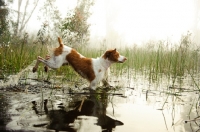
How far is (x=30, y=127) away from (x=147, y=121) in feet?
4.90

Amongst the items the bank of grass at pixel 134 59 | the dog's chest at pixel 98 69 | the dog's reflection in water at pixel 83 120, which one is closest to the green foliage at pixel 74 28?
the bank of grass at pixel 134 59

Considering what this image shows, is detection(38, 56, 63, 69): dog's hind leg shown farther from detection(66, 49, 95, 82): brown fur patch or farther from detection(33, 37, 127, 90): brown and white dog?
detection(66, 49, 95, 82): brown fur patch

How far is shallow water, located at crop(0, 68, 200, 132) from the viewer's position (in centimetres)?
260

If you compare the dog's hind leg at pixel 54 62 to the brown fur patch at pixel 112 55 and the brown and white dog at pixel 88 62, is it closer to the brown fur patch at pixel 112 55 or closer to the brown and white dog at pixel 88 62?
the brown and white dog at pixel 88 62

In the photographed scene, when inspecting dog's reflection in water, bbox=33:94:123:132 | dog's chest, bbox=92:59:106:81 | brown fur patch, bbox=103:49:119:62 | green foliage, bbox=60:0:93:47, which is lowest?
dog's reflection in water, bbox=33:94:123:132

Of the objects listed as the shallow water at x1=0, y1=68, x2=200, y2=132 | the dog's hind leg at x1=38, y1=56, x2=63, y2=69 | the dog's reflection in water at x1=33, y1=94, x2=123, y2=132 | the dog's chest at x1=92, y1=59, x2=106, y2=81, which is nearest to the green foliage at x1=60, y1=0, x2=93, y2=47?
the dog's hind leg at x1=38, y1=56, x2=63, y2=69

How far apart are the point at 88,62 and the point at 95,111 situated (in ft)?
6.61

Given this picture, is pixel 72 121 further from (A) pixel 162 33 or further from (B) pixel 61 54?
(A) pixel 162 33

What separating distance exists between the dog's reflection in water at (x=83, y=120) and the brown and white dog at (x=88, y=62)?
144 cm

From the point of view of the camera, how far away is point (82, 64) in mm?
5109

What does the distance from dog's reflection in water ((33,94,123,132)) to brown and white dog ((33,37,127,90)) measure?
4.72 feet

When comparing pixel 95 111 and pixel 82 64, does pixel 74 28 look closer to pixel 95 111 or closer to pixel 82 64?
pixel 82 64

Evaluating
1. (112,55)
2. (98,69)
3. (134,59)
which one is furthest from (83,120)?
(134,59)

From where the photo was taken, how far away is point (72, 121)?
107 inches
